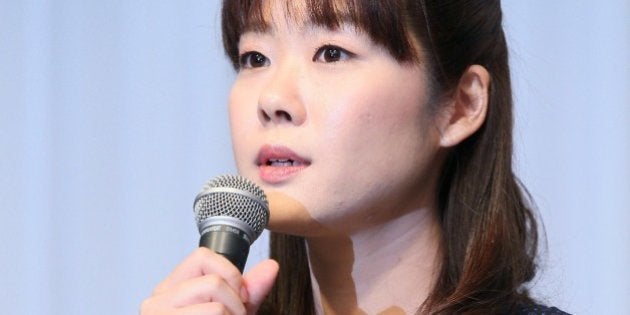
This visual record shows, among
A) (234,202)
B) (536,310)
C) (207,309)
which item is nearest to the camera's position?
(207,309)

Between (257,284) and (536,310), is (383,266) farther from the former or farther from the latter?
(257,284)

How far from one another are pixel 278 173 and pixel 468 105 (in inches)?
13.4

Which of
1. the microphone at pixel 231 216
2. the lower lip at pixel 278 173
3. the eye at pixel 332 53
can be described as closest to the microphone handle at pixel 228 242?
the microphone at pixel 231 216

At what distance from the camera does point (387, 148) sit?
1461 mm

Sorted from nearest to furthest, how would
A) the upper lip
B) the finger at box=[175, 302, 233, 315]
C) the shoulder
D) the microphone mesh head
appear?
the finger at box=[175, 302, 233, 315], the microphone mesh head, the upper lip, the shoulder

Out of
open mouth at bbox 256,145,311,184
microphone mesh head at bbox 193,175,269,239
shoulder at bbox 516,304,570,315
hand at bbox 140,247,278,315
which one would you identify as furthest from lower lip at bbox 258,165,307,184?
shoulder at bbox 516,304,570,315

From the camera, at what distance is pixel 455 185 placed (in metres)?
1.63

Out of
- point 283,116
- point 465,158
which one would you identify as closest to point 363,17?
point 283,116

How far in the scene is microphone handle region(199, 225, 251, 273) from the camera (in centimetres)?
115

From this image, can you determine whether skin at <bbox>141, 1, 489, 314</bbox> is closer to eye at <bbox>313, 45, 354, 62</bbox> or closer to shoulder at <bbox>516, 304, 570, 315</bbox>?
eye at <bbox>313, 45, 354, 62</bbox>

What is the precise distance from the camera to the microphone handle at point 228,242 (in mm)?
1148

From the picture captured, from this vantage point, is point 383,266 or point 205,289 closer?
point 205,289

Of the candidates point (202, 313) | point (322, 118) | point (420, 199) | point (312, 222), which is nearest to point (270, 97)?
point (322, 118)

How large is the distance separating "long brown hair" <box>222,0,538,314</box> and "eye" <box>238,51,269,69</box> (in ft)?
0.13
